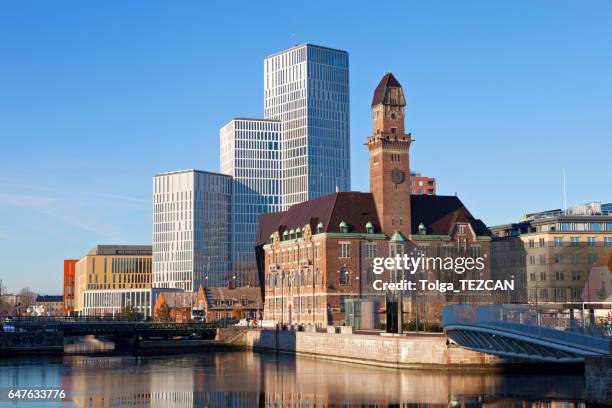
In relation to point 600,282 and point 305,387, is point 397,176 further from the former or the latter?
point 305,387

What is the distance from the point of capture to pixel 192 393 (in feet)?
259

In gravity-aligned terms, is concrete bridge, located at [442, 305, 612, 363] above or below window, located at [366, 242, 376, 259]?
below

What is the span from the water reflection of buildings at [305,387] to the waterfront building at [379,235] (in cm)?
3877

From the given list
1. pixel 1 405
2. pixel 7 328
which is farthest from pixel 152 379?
pixel 7 328

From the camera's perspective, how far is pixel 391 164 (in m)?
151

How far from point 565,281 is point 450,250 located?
101 ft

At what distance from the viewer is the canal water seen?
233 feet

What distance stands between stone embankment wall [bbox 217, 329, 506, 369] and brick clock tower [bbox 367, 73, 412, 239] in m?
30.8

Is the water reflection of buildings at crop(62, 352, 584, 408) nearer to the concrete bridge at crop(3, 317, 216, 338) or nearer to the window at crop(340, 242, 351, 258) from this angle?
the concrete bridge at crop(3, 317, 216, 338)

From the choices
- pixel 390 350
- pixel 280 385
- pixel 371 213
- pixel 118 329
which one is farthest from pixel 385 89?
pixel 280 385

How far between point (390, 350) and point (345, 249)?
52.1 meters

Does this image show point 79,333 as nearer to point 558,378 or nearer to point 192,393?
point 192,393

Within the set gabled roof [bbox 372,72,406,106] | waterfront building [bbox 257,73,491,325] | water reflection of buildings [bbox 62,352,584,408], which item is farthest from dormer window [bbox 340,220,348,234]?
water reflection of buildings [bbox 62,352,584,408]

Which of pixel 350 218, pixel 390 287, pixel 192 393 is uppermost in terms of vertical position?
pixel 350 218
